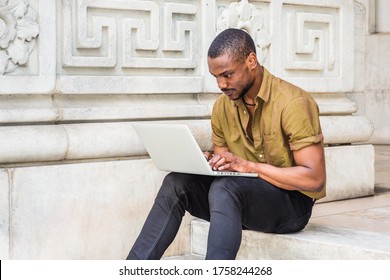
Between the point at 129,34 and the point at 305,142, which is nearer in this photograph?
the point at 305,142

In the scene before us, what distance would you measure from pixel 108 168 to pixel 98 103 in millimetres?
353

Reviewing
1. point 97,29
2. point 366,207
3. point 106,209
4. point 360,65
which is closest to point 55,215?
point 106,209

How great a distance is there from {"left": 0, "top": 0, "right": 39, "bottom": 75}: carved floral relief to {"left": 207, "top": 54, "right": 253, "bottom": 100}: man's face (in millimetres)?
976

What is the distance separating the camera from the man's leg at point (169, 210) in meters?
4.27

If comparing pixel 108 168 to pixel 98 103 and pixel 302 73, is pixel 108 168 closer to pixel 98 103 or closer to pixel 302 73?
pixel 98 103

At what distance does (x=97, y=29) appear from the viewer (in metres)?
4.96

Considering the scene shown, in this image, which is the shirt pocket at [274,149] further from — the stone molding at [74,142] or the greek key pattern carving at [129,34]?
the greek key pattern carving at [129,34]

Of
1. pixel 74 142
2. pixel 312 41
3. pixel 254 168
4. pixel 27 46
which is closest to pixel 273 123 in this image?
pixel 254 168

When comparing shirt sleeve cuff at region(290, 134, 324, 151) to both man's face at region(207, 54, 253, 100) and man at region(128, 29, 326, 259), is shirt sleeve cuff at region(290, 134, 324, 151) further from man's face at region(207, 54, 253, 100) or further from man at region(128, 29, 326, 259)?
man's face at region(207, 54, 253, 100)

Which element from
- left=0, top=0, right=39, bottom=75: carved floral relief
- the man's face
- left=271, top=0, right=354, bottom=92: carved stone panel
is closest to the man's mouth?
the man's face

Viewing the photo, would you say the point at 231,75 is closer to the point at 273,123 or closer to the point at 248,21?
the point at 273,123

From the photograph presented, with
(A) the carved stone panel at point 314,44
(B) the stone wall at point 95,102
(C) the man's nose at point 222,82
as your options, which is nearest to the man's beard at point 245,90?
(C) the man's nose at point 222,82

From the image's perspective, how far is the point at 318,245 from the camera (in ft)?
14.8

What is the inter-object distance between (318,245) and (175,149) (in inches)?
33.5
